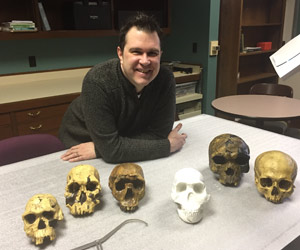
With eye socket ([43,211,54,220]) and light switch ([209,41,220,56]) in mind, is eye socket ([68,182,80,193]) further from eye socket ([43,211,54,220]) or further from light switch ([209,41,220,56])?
light switch ([209,41,220,56])

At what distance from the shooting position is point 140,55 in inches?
44.3

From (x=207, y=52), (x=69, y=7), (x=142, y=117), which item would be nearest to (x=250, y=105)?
(x=207, y=52)

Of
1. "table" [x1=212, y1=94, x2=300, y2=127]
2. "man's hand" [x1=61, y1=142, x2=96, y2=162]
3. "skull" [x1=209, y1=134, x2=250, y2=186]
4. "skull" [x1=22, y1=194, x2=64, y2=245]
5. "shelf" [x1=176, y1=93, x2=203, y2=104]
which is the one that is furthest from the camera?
"shelf" [x1=176, y1=93, x2=203, y2=104]

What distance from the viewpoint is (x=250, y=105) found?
93.5 inches

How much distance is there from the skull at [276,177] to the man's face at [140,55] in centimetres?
57

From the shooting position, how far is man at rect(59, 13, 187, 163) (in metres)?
1.13

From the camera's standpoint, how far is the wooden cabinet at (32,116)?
82.9 inches

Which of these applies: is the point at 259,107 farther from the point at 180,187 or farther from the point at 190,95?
the point at 180,187

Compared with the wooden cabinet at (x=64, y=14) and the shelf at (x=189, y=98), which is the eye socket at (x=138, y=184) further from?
the shelf at (x=189, y=98)

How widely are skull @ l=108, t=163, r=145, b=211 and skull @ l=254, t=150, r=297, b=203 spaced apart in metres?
0.41

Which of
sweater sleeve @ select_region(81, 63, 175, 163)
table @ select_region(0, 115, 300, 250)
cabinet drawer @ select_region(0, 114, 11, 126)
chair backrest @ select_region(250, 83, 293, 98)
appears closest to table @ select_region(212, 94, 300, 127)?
chair backrest @ select_region(250, 83, 293, 98)

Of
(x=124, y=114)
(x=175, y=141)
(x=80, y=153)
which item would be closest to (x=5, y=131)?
(x=80, y=153)

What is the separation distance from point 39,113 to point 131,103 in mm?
1266

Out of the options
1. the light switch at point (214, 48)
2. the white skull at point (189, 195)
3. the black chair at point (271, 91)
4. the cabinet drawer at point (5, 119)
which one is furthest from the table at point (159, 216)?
the light switch at point (214, 48)
